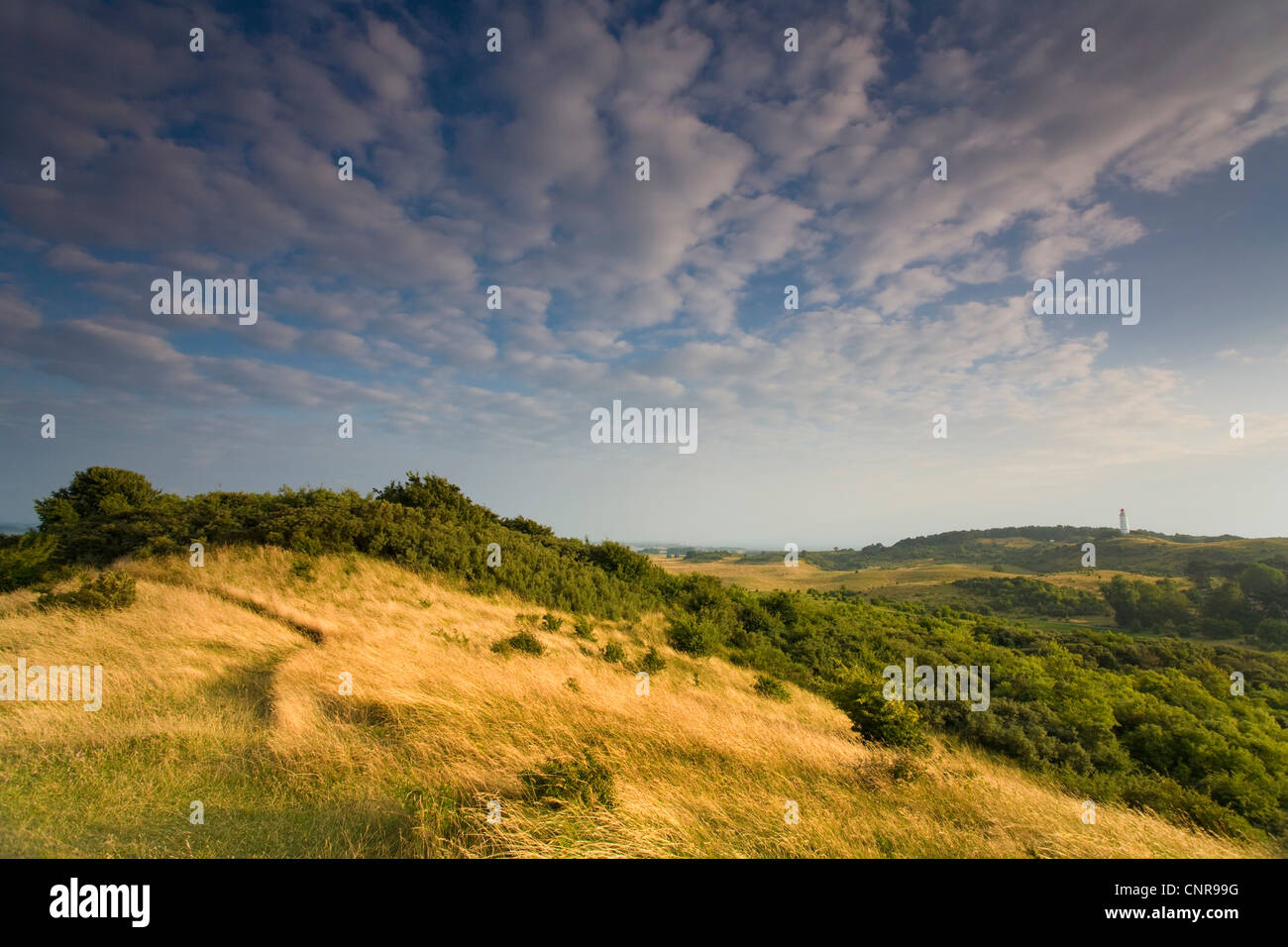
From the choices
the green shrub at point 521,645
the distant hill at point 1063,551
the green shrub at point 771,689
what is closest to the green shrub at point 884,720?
the green shrub at point 771,689

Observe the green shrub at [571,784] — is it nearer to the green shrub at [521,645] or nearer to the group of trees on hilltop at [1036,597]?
the green shrub at [521,645]

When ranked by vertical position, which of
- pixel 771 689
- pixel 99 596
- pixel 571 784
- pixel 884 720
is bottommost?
pixel 771 689

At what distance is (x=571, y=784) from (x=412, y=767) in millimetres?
2277

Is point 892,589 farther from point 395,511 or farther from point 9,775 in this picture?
point 9,775

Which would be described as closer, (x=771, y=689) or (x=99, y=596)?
(x=99, y=596)

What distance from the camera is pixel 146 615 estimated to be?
11.2 metres

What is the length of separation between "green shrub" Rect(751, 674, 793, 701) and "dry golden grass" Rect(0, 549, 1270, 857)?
468 centimetres

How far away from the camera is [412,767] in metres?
5.99

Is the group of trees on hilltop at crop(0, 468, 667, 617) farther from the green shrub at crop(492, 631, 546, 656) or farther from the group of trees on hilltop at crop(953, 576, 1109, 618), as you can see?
the group of trees on hilltop at crop(953, 576, 1109, 618)

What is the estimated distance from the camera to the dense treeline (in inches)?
581

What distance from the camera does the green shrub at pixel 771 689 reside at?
16.2 meters

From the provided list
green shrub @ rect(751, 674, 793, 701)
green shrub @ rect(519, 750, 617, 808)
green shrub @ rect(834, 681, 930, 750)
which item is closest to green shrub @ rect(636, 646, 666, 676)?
green shrub @ rect(751, 674, 793, 701)

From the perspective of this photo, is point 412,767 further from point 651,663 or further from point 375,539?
point 375,539

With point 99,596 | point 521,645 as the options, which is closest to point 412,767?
point 521,645
